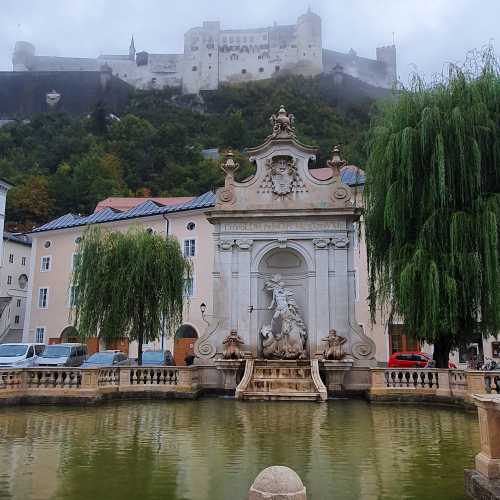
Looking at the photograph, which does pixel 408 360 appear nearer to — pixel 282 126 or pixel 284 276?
pixel 284 276

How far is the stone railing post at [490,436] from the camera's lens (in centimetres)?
614

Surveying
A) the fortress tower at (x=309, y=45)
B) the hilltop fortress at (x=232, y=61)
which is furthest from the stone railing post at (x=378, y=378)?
the fortress tower at (x=309, y=45)

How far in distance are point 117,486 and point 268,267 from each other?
15.0m

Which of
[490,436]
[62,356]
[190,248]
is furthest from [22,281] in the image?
[490,436]

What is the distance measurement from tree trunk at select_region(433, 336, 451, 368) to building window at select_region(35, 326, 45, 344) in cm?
3304

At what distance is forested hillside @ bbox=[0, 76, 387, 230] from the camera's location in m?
70.2

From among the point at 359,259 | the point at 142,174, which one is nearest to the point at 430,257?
the point at 359,259

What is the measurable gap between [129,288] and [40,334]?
2251 centimetres

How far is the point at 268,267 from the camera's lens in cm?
2150

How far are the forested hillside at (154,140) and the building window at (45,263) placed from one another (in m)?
23.6

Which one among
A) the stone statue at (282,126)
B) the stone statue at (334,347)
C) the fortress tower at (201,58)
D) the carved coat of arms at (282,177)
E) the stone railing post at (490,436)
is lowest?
the stone railing post at (490,436)

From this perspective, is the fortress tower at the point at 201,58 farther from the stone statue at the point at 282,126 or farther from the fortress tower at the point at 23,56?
the stone statue at the point at 282,126

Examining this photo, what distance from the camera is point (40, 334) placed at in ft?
140

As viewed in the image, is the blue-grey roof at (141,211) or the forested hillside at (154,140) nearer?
the blue-grey roof at (141,211)
